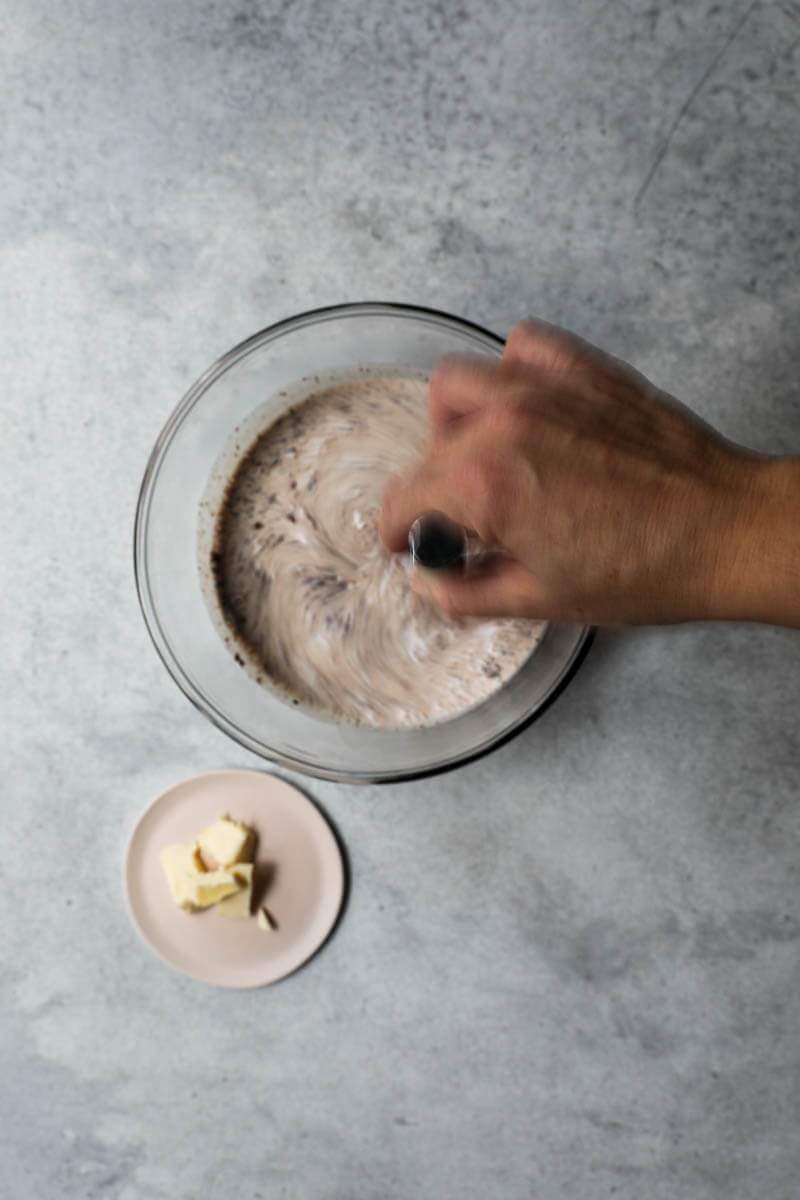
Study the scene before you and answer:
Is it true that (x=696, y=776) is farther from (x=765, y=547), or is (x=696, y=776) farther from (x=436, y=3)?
(x=436, y=3)

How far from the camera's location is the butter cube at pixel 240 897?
963 millimetres

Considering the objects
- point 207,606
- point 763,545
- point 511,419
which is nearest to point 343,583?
point 207,606

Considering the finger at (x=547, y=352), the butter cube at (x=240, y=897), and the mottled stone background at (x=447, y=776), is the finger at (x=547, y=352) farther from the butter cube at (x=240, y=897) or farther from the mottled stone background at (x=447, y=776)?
the butter cube at (x=240, y=897)

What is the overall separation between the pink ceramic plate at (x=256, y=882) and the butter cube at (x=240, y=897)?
0.5 inches

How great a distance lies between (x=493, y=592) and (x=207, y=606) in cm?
30

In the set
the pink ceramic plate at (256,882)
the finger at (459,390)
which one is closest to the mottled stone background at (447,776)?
the pink ceramic plate at (256,882)

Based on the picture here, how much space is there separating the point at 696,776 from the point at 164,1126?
67 cm

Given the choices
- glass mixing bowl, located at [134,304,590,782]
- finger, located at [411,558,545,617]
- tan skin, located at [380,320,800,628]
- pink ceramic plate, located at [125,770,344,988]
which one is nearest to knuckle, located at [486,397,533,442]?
tan skin, located at [380,320,800,628]

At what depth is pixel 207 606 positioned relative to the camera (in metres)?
0.91

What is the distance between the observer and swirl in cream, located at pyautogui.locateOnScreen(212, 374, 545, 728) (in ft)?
2.87

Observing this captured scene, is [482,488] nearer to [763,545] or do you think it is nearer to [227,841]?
[763,545]

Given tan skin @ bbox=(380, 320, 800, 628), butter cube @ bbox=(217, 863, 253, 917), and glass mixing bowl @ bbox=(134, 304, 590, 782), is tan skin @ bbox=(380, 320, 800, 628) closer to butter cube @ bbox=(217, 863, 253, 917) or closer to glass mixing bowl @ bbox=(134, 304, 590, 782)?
glass mixing bowl @ bbox=(134, 304, 590, 782)

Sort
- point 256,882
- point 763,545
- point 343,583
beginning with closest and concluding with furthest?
point 763,545, point 343,583, point 256,882

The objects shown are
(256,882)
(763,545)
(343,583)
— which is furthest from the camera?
(256,882)
